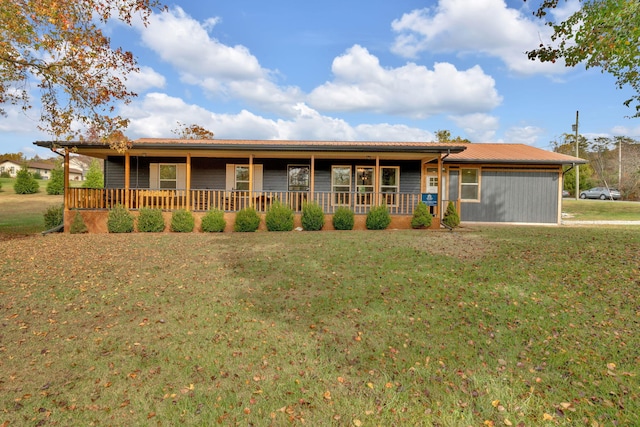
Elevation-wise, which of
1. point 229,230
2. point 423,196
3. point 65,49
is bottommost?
point 229,230

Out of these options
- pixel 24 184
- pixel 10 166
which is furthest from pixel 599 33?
pixel 10 166

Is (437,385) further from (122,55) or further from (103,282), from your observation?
(122,55)

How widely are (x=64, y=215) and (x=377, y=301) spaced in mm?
11728

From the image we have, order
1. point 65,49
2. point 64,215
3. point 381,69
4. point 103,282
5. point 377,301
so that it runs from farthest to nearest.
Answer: point 381,69 → point 64,215 → point 65,49 → point 103,282 → point 377,301

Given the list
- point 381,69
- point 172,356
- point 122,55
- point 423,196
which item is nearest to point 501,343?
point 172,356

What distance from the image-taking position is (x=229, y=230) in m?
11.9

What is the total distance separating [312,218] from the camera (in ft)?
38.2

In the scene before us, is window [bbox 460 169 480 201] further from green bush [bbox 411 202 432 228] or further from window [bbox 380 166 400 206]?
green bush [bbox 411 202 432 228]

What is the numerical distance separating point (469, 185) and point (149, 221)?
12613 mm

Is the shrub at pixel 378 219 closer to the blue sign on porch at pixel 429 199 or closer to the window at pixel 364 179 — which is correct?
the blue sign on porch at pixel 429 199

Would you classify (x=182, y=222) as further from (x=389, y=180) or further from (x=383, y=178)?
(x=389, y=180)

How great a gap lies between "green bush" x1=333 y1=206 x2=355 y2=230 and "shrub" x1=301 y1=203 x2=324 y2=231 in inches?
20.2

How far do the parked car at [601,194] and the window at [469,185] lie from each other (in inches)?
1076

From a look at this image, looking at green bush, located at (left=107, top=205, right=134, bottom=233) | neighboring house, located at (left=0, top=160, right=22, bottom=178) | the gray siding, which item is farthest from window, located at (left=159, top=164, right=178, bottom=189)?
neighboring house, located at (left=0, top=160, right=22, bottom=178)
